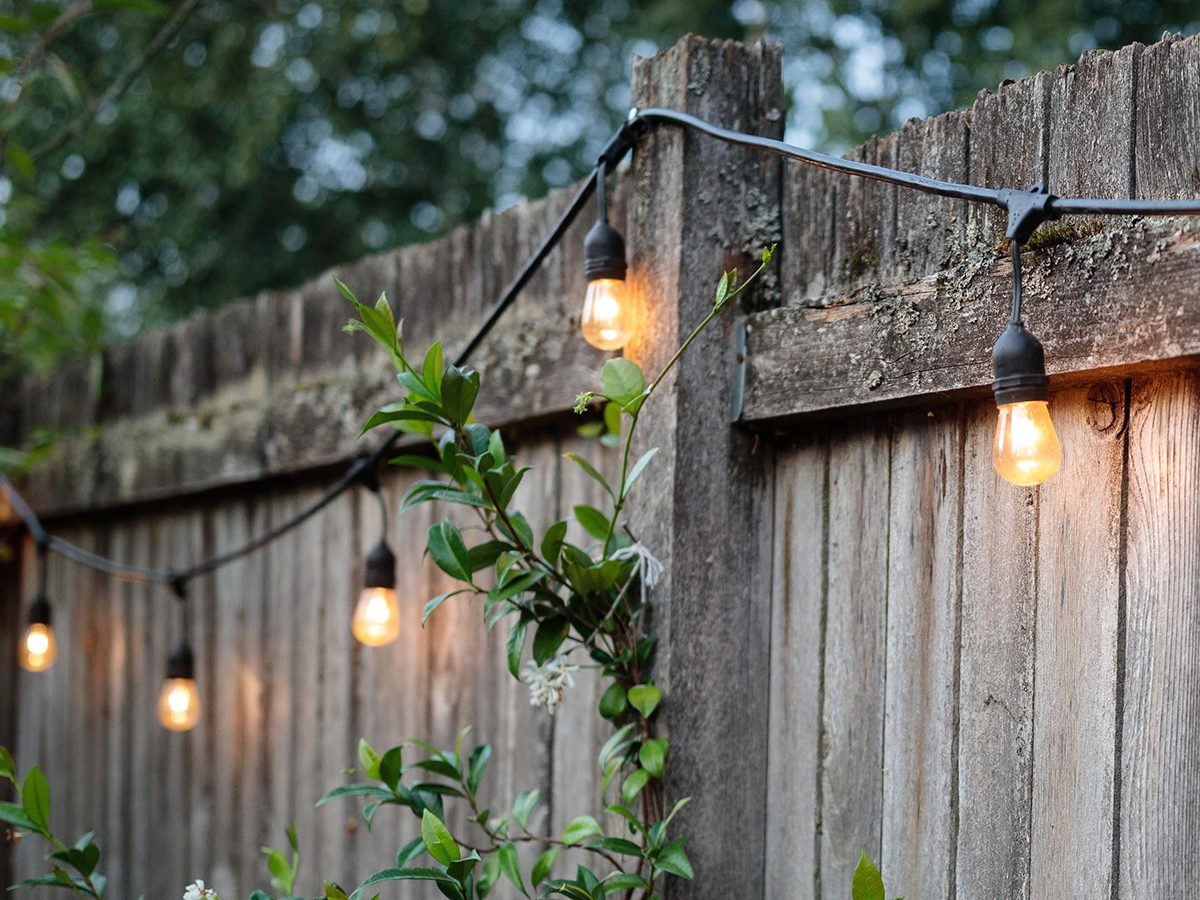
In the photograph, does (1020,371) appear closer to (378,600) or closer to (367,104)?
(378,600)

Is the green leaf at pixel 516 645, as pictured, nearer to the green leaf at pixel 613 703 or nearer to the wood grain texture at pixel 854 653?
the green leaf at pixel 613 703

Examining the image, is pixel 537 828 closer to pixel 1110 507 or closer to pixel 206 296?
pixel 1110 507

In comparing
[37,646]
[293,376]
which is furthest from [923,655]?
[37,646]

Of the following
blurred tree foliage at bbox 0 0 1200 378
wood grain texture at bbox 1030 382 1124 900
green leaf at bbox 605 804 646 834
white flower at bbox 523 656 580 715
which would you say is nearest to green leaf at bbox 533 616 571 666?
white flower at bbox 523 656 580 715

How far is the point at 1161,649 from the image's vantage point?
1411 millimetres

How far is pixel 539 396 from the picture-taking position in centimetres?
231

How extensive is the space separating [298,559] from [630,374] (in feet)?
5.09

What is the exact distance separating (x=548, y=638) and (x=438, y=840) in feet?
1.08

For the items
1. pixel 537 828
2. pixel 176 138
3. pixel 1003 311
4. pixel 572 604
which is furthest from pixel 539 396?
pixel 176 138

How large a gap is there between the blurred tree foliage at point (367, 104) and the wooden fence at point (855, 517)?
4.02 m

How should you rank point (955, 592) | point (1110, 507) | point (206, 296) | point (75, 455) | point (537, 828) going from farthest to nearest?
1. point (206, 296)
2. point (75, 455)
3. point (537, 828)
4. point (955, 592)
5. point (1110, 507)

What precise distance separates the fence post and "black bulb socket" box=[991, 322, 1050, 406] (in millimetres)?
633

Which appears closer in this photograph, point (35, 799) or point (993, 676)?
point (993, 676)

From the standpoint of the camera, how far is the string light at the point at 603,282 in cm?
191
